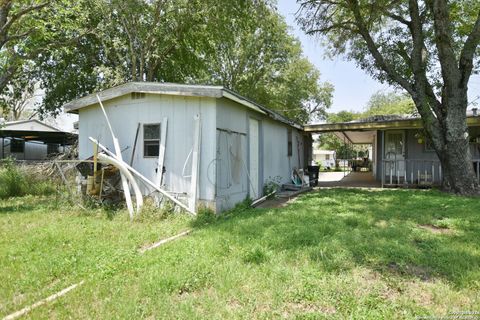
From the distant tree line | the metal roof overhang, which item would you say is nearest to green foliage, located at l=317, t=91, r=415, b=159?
the distant tree line

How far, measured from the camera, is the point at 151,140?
8055 millimetres

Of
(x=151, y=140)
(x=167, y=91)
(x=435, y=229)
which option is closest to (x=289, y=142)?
(x=151, y=140)

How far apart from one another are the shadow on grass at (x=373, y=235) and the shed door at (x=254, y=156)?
1.66 meters

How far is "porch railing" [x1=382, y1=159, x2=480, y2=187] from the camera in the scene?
1234 cm

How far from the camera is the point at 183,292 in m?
3.41

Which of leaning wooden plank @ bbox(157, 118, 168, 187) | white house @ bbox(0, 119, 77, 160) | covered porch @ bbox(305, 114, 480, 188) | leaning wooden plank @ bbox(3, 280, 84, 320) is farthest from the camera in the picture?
white house @ bbox(0, 119, 77, 160)

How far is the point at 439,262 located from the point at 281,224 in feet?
8.50

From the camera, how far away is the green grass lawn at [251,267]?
9.98 ft

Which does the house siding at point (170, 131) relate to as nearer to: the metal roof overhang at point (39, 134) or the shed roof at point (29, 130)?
the metal roof overhang at point (39, 134)

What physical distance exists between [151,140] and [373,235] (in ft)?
18.0

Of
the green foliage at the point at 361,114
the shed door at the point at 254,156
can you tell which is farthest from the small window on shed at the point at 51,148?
the green foliage at the point at 361,114

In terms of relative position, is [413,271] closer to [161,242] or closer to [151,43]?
[161,242]

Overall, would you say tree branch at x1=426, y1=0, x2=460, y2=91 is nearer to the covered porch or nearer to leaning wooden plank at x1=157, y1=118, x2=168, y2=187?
the covered porch

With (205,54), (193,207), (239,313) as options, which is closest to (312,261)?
(239,313)
